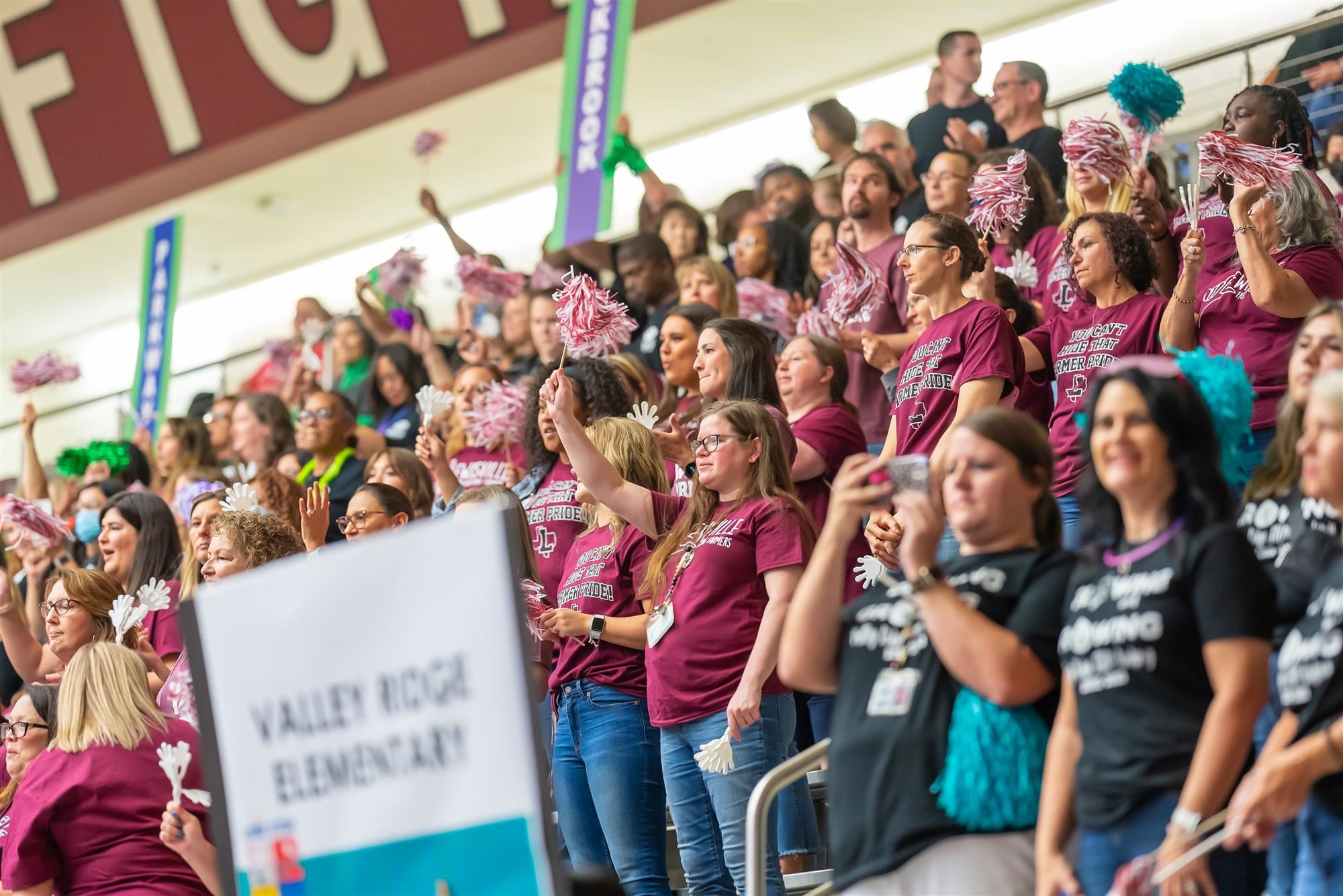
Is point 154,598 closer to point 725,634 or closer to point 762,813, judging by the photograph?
point 725,634

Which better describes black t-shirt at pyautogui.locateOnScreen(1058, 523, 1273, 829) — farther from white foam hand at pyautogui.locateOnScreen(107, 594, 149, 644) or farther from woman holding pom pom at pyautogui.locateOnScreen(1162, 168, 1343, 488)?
white foam hand at pyautogui.locateOnScreen(107, 594, 149, 644)

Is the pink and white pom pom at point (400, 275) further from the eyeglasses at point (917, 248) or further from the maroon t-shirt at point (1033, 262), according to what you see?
the eyeglasses at point (917, 248)

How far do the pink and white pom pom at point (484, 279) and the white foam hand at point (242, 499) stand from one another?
2085mm

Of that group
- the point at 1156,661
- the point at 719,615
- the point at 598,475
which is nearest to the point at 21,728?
the point at 598,475

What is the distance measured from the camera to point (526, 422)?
529cm

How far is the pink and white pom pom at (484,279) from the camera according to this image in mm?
7195

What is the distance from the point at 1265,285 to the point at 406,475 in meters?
2.82

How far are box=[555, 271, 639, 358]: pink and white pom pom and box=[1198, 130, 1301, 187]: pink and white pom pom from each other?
1.79 meters

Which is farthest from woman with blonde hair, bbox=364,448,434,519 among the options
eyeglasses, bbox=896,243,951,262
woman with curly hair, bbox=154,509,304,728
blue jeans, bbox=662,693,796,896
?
eyeglasses, bbox=896,243,951,262

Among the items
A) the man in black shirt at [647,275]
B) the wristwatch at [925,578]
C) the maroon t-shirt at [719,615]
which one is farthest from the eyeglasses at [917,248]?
the man in black shirt at [647,275]

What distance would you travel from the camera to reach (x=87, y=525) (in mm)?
7094

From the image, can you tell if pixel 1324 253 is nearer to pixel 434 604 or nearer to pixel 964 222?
pixel 964 222

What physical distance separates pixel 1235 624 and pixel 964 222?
7.29ft

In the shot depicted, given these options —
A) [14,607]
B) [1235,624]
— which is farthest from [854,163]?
[1235,624]
